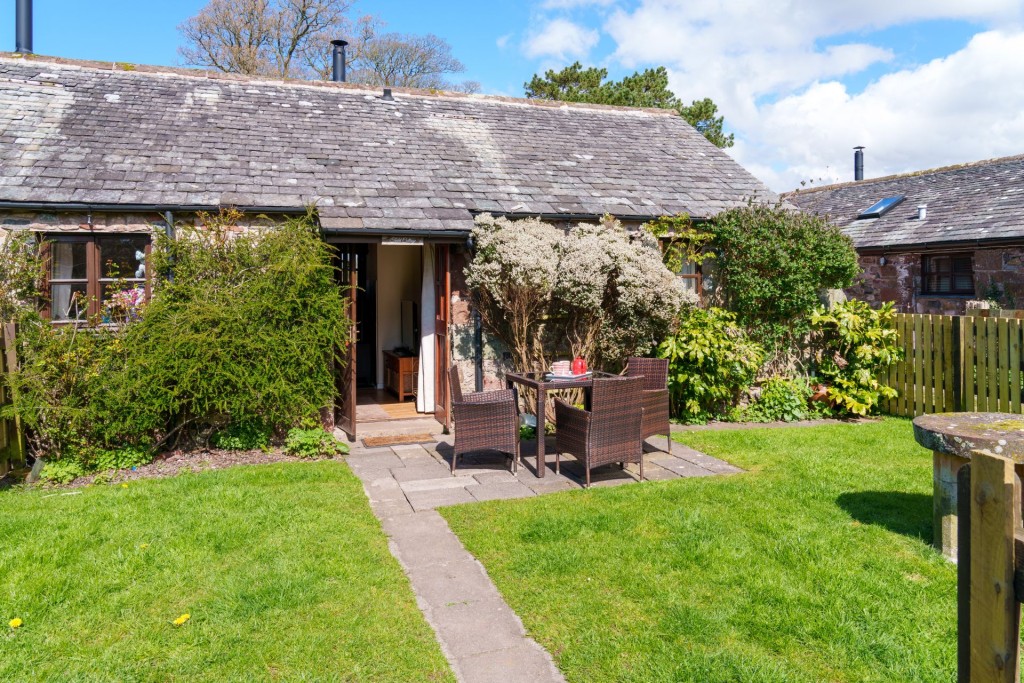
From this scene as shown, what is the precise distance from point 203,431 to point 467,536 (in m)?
4.30

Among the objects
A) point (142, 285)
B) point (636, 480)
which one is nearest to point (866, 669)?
point (636, 480)

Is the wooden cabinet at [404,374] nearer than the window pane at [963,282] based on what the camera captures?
Yes

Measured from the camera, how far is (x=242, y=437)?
819cm

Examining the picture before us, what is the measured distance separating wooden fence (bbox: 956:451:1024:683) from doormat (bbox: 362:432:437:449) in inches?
290

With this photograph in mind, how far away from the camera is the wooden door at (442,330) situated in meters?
9.17

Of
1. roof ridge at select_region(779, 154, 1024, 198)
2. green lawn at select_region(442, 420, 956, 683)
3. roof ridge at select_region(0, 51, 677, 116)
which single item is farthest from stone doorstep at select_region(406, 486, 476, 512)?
roof ridge at select_region(779, 154, 1024, 198)

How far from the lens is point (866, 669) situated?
11.3 ft

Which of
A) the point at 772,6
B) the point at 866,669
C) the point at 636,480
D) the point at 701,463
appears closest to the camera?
the point at 866,669

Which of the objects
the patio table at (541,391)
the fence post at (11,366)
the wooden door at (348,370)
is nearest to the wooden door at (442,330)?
the wooden door at (348,370)

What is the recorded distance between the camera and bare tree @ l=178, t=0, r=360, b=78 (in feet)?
73.6

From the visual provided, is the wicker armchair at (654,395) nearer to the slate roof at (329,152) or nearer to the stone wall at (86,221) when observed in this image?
the slate roof at (329,152)

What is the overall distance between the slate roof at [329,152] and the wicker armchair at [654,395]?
286 cm

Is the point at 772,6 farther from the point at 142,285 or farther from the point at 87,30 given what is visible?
the point at 87,30

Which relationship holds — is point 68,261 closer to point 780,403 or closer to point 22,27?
point 22,27
